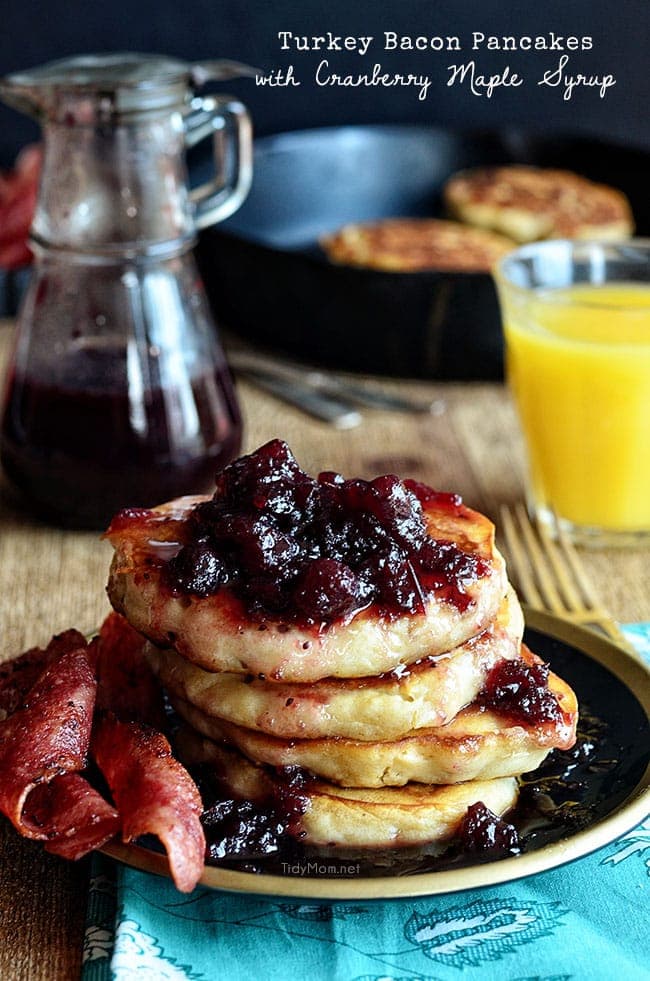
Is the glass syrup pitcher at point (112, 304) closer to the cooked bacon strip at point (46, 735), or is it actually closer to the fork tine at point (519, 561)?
the fork tine at point (519, 561)

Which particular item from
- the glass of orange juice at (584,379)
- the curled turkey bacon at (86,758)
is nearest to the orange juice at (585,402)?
the glass of orange juice at (584,379)

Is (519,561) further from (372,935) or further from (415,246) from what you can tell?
(415,246)

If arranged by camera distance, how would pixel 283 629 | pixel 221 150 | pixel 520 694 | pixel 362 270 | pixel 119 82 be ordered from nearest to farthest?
pixel 283 629 → pixel 520 694 → pixel 119 82 → pixel 221 150 → pixel 362 270

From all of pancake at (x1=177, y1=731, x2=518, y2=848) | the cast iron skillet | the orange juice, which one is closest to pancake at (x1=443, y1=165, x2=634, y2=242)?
the cast iron skillet

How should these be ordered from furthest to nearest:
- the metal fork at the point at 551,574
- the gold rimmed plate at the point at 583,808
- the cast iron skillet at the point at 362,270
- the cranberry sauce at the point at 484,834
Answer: the cast iron skillet at the point at 362,270 → the metal fork at the point at 551,574 → the cranberry sauce at the point at 484,834 → the gold rimmed plate at the point at 583,808

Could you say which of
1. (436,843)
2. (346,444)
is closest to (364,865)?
(436,843)

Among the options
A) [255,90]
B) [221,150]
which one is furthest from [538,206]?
[221,150]

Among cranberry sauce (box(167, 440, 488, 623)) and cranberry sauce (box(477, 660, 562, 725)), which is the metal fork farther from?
cranberry sauce (box(167, 440, 488, 623))
